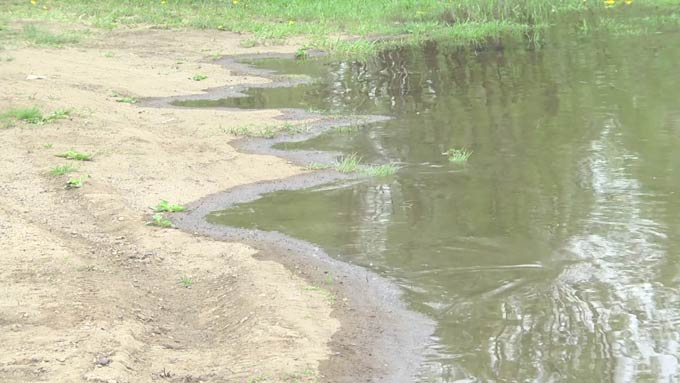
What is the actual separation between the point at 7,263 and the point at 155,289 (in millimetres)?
980

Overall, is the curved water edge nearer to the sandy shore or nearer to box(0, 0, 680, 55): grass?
the sandy shore

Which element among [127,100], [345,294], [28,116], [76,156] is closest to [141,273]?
[345,294]

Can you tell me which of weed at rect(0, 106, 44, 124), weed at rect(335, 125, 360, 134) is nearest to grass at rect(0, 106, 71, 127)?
weed at rect(0, 106, 44, 124)

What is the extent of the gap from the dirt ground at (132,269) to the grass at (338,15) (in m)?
9.41

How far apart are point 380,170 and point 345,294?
3.43 meters

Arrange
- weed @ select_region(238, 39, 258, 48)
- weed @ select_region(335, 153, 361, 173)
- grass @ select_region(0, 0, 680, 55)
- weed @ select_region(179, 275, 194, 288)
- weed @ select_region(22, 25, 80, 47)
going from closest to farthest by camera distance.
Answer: weed @ select_region(179, 275, 194, 288), weed @ select_region(335, 153, 361, 173), weed @ select_region(22, 25, 80, 47), weed @ select_region(238, 39, 258, 48), grass @ select_region(0, 0, 680, 55)

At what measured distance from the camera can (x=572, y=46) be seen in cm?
1942

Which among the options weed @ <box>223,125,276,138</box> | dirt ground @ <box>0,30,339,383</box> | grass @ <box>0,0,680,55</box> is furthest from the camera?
grass @ <box>0,0,680,55</box>

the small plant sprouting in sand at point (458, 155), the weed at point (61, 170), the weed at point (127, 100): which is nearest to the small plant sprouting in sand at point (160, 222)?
the weed at point (61, 170)

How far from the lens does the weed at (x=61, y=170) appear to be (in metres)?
9.29

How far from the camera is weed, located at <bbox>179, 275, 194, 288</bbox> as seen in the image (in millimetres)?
6760

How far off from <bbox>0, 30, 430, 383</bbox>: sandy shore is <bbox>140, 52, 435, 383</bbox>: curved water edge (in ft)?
0.10

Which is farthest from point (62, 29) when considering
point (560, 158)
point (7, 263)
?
point (7, 263)

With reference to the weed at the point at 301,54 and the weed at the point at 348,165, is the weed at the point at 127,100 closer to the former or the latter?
the weed at the point at 348,165
